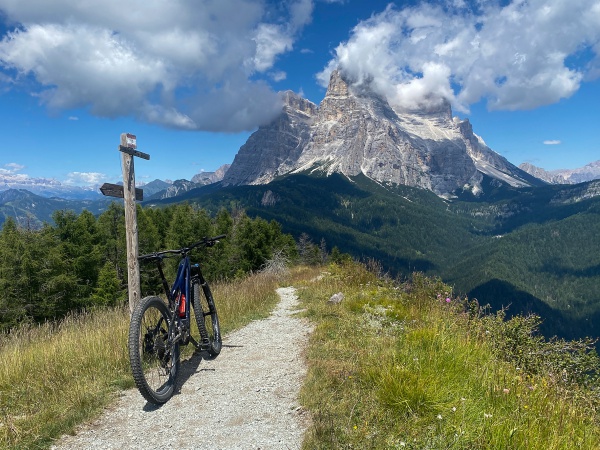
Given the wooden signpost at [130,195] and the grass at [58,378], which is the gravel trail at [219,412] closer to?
the grass at [58,378]

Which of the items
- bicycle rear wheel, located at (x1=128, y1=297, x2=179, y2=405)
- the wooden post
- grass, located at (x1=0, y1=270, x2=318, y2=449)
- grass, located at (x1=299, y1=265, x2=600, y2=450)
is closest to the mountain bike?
bicycle rear wheel, located at (x1=128, y1=297, x2=179, y2=405)

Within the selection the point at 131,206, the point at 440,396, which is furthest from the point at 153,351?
the point at 131,206

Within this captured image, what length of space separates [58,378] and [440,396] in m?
5.94

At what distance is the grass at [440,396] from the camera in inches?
133

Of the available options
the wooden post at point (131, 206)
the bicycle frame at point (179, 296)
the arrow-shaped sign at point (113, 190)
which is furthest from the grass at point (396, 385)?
the arrow-shaped sign at point (113, 190)

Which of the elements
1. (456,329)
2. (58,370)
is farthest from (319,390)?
(58,370)

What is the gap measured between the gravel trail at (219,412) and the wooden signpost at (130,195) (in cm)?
256

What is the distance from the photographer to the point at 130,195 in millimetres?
8773

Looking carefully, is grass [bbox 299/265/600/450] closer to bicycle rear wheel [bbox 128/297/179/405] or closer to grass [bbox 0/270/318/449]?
bicycle rear wheel [bbox 128/297/179/405]

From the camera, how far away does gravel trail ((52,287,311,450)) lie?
169 inches

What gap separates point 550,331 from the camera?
552 ft

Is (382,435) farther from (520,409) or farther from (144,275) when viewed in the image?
(144,275)

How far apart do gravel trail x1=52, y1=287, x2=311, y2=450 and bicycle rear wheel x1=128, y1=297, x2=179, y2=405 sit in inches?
11.4

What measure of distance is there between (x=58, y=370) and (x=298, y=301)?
879 centimetres
